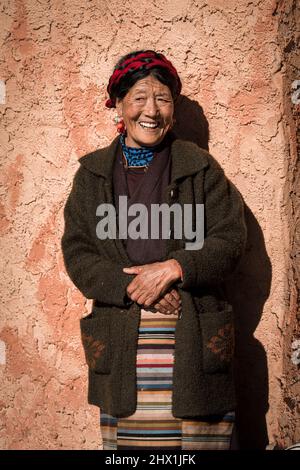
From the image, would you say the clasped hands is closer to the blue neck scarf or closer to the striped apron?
the striped apron

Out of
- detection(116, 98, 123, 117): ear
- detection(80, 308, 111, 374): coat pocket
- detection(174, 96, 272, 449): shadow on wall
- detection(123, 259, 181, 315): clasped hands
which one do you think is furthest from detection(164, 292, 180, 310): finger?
detection(116, 98, 123, 117): ear

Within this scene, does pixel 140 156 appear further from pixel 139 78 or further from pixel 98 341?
pixel 98 341

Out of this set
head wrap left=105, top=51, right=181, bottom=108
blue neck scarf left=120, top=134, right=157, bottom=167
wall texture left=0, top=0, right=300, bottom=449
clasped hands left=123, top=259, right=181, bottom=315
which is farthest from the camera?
wall texture left=0, top=0, right=300, bottom=449

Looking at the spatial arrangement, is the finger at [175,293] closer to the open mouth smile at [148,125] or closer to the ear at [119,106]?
the open mouth smile at [148,125]

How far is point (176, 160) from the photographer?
2463mm

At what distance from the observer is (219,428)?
92.7 inches

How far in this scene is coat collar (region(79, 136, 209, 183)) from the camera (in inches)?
95.3

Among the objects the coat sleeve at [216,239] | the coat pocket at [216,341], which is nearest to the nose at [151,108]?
the coat sleeve at [216,239]

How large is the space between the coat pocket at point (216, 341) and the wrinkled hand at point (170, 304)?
101mm

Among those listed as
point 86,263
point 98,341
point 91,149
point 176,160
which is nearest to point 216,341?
point 98,341

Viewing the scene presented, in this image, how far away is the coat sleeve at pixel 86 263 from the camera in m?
2.29

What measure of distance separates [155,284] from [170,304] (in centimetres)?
11

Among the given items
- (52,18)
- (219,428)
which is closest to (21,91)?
(52,18)

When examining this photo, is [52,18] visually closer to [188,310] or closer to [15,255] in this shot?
[15,255]
